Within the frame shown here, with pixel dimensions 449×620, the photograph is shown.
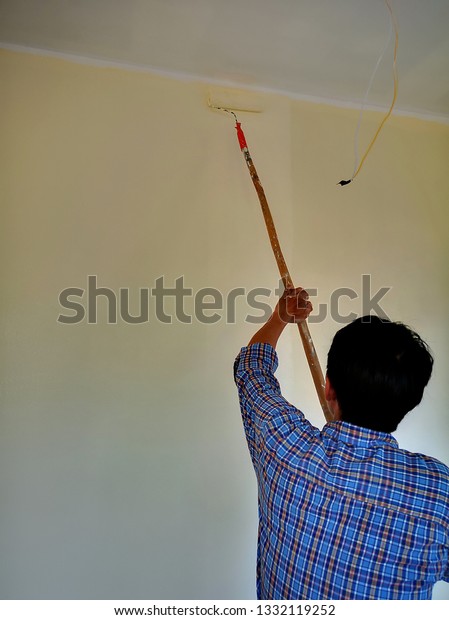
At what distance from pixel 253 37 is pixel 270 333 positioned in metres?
1.10

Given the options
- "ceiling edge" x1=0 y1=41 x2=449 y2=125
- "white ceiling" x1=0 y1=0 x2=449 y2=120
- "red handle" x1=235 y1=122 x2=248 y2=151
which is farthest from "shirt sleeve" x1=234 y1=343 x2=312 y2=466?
"ceiling edge" x1=0 y1=41 x2=449 y2=125

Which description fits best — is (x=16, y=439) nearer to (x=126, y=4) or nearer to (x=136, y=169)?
(x=136, y=169)

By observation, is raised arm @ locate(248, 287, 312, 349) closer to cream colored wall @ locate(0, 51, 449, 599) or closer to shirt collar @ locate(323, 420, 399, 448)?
shirt collar @ locate(323, 420, 399, 448)

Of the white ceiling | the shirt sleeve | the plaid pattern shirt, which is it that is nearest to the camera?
the plaid pattern shirt

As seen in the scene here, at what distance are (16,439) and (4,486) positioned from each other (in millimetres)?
152

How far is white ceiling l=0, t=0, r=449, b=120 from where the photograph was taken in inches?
56.9

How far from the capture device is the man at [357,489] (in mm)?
780

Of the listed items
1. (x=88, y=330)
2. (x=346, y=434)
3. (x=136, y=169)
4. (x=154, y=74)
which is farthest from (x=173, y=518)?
(x=154, y=74)

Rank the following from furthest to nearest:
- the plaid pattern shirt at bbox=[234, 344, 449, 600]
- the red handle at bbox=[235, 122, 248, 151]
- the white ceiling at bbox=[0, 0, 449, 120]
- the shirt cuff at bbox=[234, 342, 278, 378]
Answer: the red handle at bbox=[235, 122, 248, 151] → the white ceiling at bbox=[0, 0, 449, 120] → the shirt cuff at bbox=[234, 342, 278, 378] → the plaid pattern shirt at bbox=[234, 344, 449, 600]

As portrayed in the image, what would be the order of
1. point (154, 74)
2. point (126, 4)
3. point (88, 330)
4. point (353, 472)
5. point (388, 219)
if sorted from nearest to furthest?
point (353, 472) → point (126, 4) → point (88, 330) → point (154, 74) → point (388, 219)

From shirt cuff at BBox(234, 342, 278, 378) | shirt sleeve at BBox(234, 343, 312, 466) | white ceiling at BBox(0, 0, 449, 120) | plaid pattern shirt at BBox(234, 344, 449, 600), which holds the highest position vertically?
white ceiling at BBox(0, 0, 449, 120)

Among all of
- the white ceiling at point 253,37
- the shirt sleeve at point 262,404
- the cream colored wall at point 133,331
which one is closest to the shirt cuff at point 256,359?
the shirt sleeve at point 262,404

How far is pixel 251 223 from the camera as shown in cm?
179

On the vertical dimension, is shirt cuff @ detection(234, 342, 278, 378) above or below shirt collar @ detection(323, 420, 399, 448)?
above
